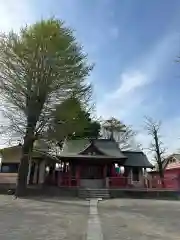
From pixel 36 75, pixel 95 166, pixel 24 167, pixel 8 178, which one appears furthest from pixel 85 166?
pixel 36 75

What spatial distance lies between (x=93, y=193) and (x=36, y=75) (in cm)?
1102

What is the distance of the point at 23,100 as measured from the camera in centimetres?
2288

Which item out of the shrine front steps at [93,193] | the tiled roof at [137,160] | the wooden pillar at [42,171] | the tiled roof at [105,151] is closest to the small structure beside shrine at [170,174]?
the tiled roof at [137,160]

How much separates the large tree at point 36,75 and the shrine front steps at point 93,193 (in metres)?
5.14

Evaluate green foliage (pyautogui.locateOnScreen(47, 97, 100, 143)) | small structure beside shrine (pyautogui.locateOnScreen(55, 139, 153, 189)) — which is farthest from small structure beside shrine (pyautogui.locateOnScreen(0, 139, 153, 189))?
green foliage (pyautogui.locateOnScreen(47, 97, 100, 143))

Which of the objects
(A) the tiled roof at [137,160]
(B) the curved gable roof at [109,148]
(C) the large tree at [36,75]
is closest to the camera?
(C) the large tree at [36,75]

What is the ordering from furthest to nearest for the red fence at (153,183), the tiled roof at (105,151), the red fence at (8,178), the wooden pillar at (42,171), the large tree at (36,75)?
1. the wooden pillar at (42,171)
2. the tiled roof at (105,151)
3. the red fence at (153,183)
4. the red fence at (8,178)
5. the large tree at (36,75)

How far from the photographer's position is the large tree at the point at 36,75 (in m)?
22.4

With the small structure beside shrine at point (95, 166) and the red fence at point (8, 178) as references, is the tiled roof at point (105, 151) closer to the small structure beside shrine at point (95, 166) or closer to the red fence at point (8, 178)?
the small structure beside shrine at point (95, 166)

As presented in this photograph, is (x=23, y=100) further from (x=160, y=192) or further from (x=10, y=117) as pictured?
(x=160, y=192)

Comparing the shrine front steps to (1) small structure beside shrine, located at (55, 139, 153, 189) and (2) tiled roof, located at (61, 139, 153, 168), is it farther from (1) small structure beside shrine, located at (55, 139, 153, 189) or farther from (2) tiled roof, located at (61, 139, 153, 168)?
(2) tiled roof, located at (61, 139, 153, 168)

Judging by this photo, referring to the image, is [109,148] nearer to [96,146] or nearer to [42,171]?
[96,146]

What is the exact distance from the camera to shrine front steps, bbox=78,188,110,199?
81.6ft

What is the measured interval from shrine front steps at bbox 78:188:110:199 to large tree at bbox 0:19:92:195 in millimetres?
5143
